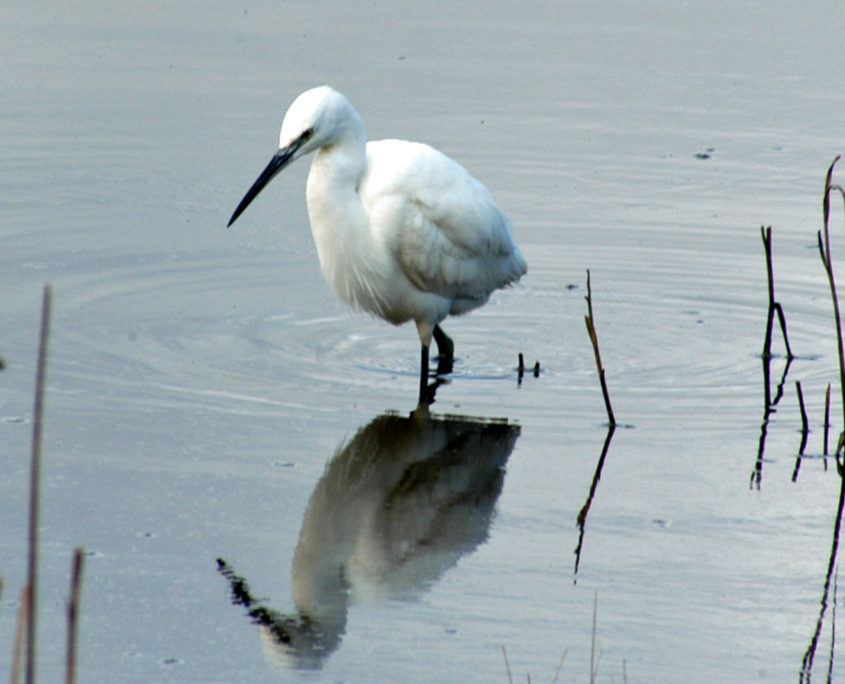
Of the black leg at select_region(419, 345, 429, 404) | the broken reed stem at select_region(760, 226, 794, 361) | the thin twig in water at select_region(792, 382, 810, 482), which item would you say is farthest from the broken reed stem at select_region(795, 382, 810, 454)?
the black leg at select_region(419, 345, 429, 404)

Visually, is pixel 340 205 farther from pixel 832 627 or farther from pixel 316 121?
pixel 832 627

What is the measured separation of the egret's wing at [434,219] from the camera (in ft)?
20.5

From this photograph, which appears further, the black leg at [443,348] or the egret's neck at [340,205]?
the black leg at [443,348]

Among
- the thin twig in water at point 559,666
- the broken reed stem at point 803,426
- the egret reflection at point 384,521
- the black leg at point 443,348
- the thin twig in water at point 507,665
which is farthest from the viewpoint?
the black leg at point 443,348

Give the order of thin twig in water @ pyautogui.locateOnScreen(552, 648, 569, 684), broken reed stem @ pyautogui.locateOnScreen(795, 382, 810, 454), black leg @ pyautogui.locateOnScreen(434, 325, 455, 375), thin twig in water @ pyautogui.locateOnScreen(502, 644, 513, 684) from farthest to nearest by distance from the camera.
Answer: black leg @ pyautogui.locateOnScreen(434, 325, 455, 375) → broken reed stem @ pyautogui.locateOnScreen(795, 382, 810, 454) → thin twig in water @ pyautogui.locateOnScreen(552, 648, 569, 684) → thin twig in water @ pyautogui.locateOnScreen(502, 644, 513, 684)

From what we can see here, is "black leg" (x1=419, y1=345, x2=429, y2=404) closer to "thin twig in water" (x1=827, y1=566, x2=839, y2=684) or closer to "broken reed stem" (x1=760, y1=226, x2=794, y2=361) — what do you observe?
"broken reed stem" (x1=760, y1=226, x2=794, y2=361)

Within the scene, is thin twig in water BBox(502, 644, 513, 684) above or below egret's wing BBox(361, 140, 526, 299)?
below

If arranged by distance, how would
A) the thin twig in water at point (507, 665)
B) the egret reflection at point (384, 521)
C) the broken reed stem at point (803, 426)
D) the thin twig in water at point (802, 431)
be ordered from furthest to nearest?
the broken reed stem at point (803, 426) < the thin twig in water at point (802, 431) < the egret reflection at point (384, 521) < the thin twig in water at point (507, 665)

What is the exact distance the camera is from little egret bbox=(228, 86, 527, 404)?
6078mm

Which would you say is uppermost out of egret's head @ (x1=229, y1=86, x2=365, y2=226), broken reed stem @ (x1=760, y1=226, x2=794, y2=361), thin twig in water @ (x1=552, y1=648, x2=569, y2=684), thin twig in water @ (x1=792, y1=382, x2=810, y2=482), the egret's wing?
egret's head @ (x1=229, y1=86, x2=365, y2=226)

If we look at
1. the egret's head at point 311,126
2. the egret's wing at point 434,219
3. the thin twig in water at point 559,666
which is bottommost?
the thin twig in water at point 559,666

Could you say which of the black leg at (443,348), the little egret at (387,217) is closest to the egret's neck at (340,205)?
the little egret at (387,217)

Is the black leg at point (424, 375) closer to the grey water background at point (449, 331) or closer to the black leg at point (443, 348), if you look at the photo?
the grey water background at point (449, 331)

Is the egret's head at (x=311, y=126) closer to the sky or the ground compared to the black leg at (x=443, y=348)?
closer to the sky
